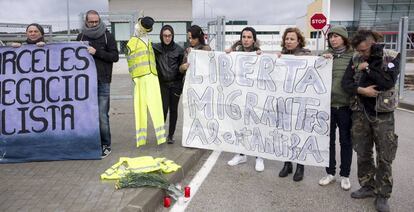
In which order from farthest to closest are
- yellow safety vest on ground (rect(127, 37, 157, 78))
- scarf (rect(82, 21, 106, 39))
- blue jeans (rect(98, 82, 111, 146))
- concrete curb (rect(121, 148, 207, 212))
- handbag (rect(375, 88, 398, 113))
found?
yellow safety vest on ground (rect(127, 37, 157, 78)) < blue jeans (rect(98, 82, 111, 146)) < scarf (rect(82, 21, 106, 39)) < handbag (rect(375, 88, 398, 113)) < concrete curb (rect(121, 148, 207, 212))

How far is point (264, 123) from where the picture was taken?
612 centimetres

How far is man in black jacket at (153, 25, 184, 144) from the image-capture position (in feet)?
22.4

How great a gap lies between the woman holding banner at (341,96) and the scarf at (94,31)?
3.16 meters

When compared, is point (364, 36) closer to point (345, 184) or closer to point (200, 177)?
point (345, 184)

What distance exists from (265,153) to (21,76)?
3.60 m

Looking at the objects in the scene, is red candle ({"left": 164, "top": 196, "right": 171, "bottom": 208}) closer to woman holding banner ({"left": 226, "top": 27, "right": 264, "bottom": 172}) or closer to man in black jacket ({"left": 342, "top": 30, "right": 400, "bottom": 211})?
woman holding banner ({"left": 226, "top": 27, "right": 264, "bottom": 172})

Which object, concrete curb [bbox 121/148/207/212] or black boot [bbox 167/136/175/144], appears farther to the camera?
black boot [bbox 167/136/175/144]

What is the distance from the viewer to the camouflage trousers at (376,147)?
456 cm

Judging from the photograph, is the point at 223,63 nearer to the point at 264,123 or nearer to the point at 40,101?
the point at 264,123

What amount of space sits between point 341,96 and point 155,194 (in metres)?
2.47

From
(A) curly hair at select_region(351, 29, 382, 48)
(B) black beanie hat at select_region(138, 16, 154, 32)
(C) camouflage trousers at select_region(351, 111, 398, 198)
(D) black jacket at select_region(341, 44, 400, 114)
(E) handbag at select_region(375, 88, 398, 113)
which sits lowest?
(C) camouflage trousers at select_region(351, 111, 398, 198)

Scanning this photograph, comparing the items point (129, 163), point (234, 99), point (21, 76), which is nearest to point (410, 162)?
point (234, 99)

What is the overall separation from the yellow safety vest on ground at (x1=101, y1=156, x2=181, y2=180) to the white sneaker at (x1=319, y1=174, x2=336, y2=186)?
1.86m

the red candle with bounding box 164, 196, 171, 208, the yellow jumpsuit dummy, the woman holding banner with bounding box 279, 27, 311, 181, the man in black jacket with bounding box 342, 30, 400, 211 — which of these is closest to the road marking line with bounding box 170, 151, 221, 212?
the red candle with bounding box 164, 196, 171, 208
